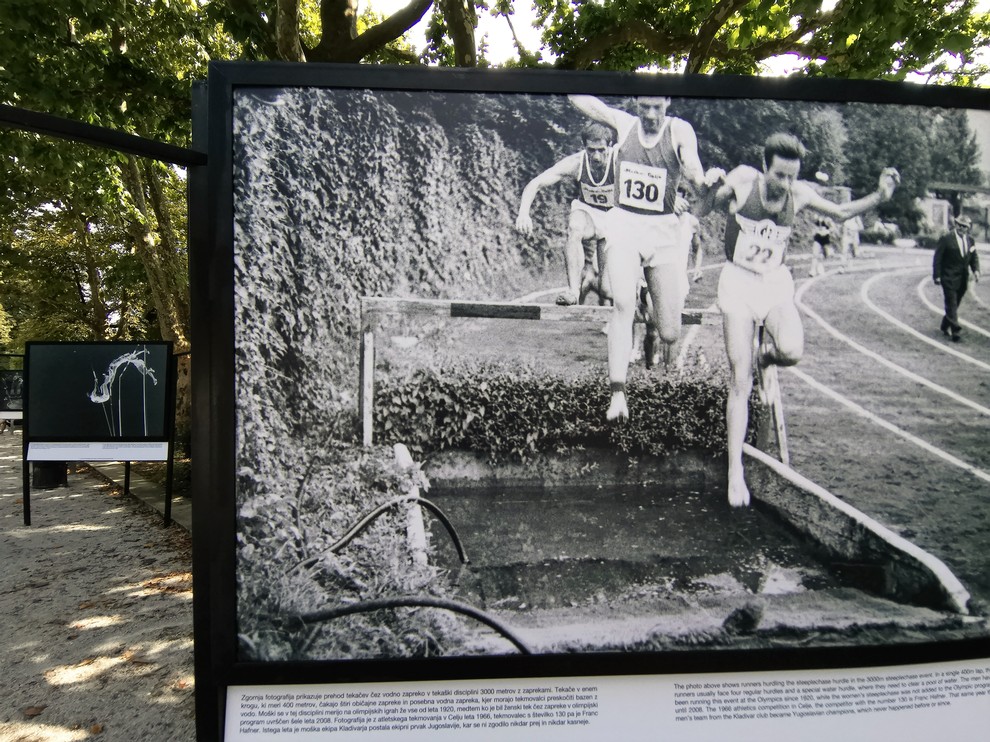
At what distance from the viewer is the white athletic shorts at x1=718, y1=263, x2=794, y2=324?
8.19ft

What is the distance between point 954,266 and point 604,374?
156cm

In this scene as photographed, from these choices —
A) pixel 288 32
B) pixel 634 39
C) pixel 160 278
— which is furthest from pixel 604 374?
pixel 160 278

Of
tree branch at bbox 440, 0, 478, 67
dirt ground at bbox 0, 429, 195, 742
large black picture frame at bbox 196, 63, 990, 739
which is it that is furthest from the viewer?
tree branch at bbox 440, 0, 478, 67

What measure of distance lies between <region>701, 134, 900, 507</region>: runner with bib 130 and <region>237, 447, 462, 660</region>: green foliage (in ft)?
4.30

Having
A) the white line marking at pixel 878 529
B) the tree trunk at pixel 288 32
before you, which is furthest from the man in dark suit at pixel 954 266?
the tree trunk at pixel 288 32

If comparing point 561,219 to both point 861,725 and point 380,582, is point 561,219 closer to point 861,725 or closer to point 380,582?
point 380,582

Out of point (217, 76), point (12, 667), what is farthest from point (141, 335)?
point (217, 76)

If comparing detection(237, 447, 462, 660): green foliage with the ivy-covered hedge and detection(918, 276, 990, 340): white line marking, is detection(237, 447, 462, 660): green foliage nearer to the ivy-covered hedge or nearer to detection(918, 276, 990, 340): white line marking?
the ivy-covered hedge

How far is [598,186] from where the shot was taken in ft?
7.91

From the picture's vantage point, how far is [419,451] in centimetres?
238

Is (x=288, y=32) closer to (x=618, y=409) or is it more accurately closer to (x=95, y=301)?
(x=618, y=409)

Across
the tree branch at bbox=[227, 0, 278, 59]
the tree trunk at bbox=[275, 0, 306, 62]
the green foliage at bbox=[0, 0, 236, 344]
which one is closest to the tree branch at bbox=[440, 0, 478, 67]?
the tree trunk at bbox=[275, 0, 306, 62]

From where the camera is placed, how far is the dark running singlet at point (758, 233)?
246cm

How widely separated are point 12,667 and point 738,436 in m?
4.32
